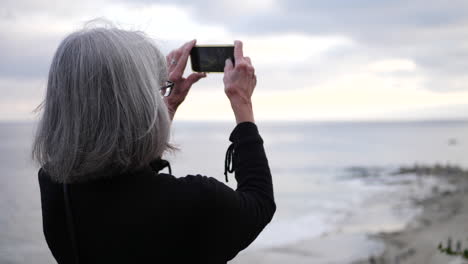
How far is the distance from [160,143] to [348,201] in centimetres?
2158

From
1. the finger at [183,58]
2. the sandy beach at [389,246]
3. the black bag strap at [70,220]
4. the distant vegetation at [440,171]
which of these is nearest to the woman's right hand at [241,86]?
the finger at [183,58]

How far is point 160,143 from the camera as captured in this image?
1574 millimetres

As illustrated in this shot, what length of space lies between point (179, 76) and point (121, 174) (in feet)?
2.90

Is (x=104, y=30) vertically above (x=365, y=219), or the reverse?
(x=104, y=30)

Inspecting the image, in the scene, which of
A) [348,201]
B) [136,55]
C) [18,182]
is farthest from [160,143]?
[18,182]

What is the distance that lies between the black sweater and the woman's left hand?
77 centimetres

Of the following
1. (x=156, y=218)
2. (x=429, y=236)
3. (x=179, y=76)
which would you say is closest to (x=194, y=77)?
(x=179, y=76)

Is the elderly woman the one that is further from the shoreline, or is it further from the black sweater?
the shoreline

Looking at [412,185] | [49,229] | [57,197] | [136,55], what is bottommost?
[412,185]

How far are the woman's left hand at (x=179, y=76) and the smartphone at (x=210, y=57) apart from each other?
0.05m

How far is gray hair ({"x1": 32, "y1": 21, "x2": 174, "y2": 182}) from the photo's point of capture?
4.92 ft

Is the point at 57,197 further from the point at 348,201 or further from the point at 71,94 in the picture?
the point at 348,201

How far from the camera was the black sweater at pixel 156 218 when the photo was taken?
151 centimetres

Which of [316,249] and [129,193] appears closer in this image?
[129,193]
